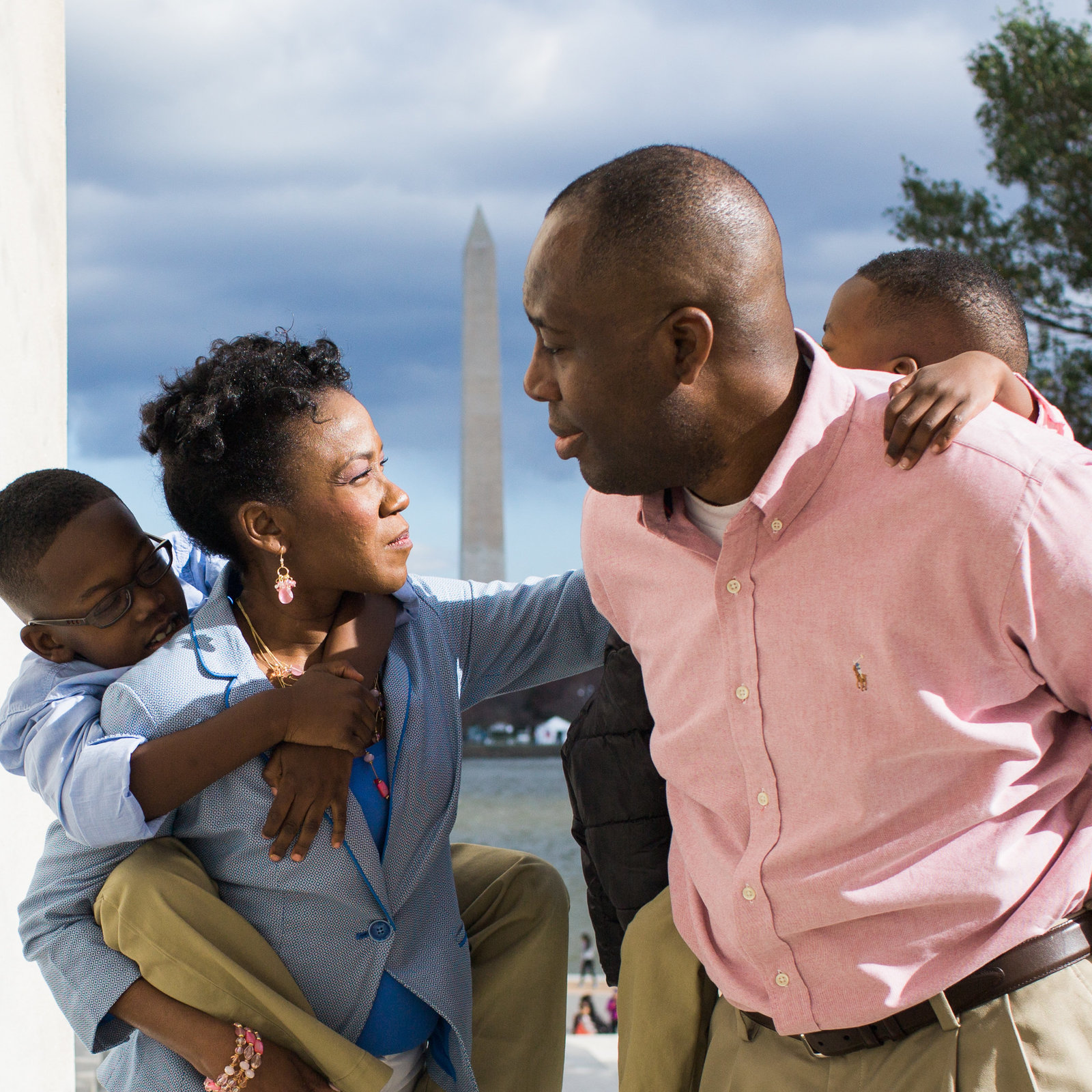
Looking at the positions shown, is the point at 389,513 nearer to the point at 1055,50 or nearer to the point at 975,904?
the point at 975,904

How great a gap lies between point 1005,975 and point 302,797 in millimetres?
972

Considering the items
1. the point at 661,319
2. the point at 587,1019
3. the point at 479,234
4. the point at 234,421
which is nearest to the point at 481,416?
the point at 479,234

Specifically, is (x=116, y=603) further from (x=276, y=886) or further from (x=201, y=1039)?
(x=201, y=1039)

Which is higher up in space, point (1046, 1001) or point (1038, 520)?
point (1038, 520)

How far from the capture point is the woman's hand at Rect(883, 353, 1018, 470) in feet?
4.21

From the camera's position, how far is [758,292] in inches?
54.0

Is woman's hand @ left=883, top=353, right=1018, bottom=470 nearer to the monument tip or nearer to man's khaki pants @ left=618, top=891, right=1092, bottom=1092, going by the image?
man's khaki pants @ left=618, top=891, right=1092, bottom=1092

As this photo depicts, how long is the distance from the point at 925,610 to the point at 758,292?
0.41 m

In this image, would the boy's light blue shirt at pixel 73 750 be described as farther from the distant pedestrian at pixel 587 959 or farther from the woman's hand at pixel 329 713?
the distant pedestrian at pixel 587 959

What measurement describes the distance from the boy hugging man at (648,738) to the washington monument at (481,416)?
53.5 feet

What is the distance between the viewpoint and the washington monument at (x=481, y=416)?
1795 cm

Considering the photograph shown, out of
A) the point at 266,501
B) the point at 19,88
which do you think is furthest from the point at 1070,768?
the point at 19,88

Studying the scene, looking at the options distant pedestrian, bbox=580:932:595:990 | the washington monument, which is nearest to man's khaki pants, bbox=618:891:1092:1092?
distant pedestrian, bbox=580:932:595:990

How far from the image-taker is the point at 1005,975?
4.37 feet
